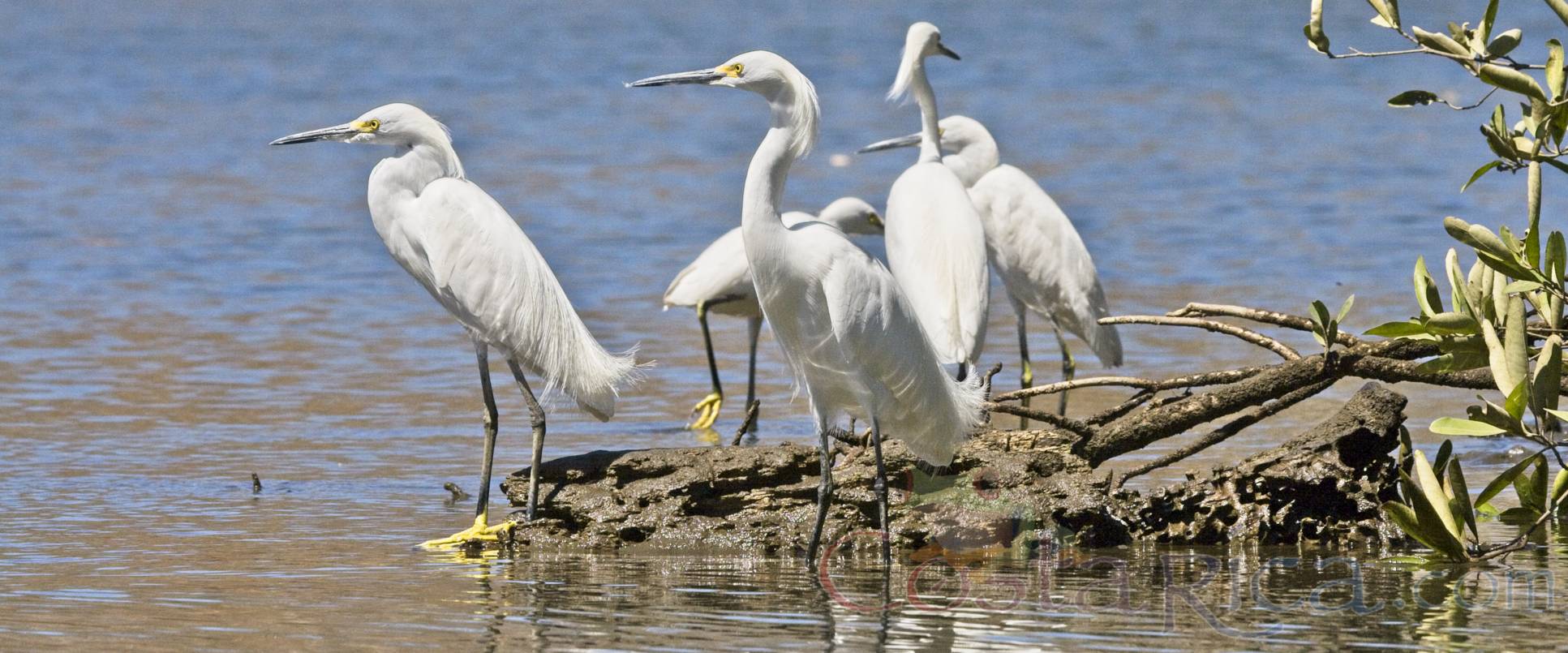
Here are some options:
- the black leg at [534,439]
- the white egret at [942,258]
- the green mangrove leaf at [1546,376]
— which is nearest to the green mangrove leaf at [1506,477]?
the green mangrove leaf at [1546,376]

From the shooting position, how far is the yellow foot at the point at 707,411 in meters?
9.43

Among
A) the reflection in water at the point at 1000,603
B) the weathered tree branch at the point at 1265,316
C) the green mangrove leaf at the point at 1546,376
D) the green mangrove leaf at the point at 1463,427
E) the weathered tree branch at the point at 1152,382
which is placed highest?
the weathered tree branch at the point at 1265,316

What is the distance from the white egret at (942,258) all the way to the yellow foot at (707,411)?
1421 millimetres

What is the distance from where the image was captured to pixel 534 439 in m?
6.74

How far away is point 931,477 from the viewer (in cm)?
659

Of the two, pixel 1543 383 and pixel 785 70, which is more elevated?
pixel 785 70

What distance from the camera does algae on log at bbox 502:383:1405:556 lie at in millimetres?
6219

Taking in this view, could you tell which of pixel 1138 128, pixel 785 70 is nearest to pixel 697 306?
pixel 785 70

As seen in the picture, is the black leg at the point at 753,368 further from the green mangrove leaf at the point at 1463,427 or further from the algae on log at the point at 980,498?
the green mangrove leaf at the point at 1463,427

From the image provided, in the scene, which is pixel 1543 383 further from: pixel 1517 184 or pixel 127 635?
pixel 1517 184

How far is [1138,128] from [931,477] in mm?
19219

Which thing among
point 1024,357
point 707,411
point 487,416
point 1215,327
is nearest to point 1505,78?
point 1215,327

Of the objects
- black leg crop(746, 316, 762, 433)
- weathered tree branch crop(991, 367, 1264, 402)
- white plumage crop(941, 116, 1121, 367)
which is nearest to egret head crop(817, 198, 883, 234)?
black leg crop(746, 316, 762, 433)

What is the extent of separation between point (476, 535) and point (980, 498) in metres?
1.74
